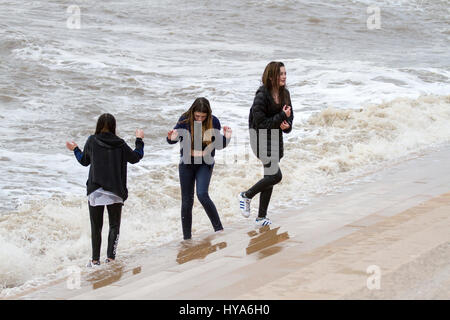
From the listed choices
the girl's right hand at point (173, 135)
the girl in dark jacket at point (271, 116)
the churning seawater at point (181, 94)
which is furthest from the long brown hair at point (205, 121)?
the churning seawater at point (181, 94)

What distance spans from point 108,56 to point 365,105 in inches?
412

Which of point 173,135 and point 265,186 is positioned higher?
point 173,135

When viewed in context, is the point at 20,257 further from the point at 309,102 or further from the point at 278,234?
the point at 309,102

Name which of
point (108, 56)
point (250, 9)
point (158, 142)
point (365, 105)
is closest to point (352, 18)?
point (250, 9)

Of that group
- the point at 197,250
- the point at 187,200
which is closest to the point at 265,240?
the point at 197,250

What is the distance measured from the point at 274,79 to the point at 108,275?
2429mm

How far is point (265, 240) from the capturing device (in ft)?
21.2

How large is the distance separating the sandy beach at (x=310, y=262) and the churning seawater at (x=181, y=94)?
736mm

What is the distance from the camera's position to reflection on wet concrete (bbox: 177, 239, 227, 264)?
614 centimetres

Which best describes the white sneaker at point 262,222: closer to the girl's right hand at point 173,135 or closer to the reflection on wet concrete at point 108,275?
the girl's right hand at point 173,135

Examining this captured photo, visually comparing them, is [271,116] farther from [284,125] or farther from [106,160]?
[106,160]

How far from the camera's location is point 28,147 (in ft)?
44.2

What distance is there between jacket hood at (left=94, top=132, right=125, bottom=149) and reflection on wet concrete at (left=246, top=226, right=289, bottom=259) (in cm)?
153

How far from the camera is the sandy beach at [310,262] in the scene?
15.7ft
